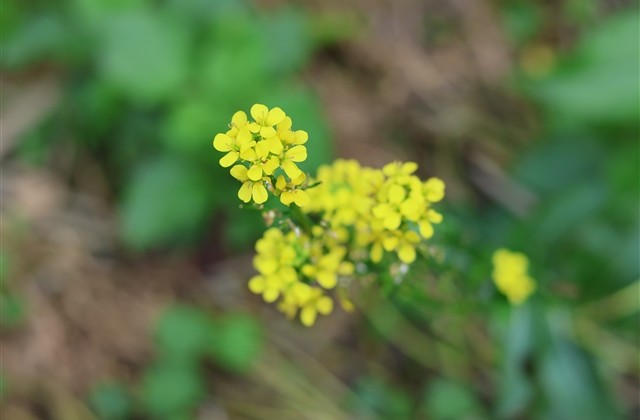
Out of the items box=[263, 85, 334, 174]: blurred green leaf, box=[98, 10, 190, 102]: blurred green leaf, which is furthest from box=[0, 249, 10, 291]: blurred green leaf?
box=[263, 85, 334, 174]: blurred green leaf

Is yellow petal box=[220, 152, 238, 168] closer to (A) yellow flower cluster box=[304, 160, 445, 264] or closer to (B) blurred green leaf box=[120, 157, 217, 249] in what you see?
(A) yellow flower cluster box=[304, 160, 445, 264]

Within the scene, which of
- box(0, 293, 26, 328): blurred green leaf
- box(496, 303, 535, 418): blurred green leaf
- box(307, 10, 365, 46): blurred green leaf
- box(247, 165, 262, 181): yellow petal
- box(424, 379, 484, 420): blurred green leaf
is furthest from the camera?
box(307, 10, 365, 46): blurred green leaf

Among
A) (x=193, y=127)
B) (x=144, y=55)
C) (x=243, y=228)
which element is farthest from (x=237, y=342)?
(x=144, y=55)

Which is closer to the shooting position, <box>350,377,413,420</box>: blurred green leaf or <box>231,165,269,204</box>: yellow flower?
<box>231,165,269,204</box>: yellow flower

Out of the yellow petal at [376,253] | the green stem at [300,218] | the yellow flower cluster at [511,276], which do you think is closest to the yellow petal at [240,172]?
the green stem at [300,218]

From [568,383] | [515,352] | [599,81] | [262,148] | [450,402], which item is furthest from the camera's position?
[599,81]

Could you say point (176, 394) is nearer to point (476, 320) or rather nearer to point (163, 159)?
point (163, 159)

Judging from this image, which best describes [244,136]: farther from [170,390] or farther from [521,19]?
[521,19]
